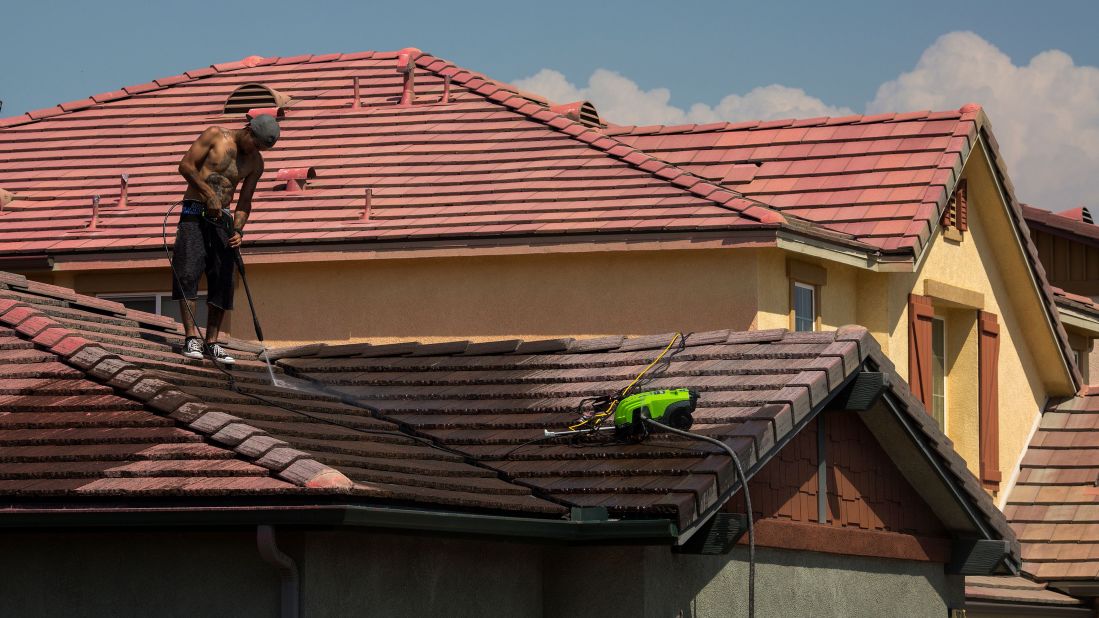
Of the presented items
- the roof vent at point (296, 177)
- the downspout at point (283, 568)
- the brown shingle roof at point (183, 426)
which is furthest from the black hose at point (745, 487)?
the roof vent at point (296, 177)

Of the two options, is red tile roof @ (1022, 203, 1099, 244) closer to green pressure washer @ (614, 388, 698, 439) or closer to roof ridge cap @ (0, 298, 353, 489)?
green pressure washer @ (614, 388, 698, 439)

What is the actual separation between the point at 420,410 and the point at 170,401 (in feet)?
10.8

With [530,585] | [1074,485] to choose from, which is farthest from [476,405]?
[1074,485]

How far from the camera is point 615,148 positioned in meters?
19.8

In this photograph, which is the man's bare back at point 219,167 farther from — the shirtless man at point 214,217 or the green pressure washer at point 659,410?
the green pressure washer at point 659,410

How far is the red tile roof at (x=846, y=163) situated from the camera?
764 inches

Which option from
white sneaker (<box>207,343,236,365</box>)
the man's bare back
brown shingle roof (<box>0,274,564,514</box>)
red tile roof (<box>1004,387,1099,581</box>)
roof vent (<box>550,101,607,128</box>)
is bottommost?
red tile roof (<box>1004,387,1099,581</box>)

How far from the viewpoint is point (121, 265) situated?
62.5ft

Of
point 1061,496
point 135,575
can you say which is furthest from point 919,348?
point 135,575

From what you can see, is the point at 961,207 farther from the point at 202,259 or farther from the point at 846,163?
the point at 202,259

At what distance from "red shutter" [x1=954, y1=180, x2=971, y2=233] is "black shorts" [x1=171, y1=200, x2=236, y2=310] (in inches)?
402

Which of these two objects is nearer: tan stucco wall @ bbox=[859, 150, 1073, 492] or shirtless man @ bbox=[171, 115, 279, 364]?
shirtless man @ bbox=[171, 115, 279, 364]

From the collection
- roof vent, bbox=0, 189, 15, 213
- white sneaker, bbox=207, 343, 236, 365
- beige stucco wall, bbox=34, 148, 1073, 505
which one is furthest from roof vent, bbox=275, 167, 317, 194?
white sneaker, bbox=207, 343, 236, 365

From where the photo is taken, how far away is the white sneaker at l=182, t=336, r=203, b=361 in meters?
13.5
